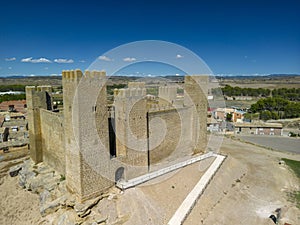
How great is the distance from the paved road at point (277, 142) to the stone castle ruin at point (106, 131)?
37.9 feet

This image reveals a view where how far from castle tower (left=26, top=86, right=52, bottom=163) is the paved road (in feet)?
72.4

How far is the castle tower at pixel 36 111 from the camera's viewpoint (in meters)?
15.6

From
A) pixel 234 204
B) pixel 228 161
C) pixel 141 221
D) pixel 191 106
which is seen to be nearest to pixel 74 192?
pixel 141 221

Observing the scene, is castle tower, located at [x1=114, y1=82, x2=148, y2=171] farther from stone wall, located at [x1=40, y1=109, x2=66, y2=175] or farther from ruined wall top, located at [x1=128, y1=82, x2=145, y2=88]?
stone wall, located at [x1=40, y1=109, x2=66, y2=175]

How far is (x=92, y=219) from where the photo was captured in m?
10.2

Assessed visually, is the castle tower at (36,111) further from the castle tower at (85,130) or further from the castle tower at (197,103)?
the castle tower at (197,103)

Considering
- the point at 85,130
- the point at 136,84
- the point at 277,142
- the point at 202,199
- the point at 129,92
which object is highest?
the point at 136,84

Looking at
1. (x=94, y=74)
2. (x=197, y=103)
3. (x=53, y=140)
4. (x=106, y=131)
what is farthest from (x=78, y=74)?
(x=197, y=103)

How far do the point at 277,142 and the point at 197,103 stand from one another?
15.4 m

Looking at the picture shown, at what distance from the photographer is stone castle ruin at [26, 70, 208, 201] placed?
1054 centimetres

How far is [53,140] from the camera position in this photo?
14.3 m

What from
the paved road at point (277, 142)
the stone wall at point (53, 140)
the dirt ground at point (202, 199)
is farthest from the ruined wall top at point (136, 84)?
the paved road at point (277, 142)

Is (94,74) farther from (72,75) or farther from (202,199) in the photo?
(202,199)

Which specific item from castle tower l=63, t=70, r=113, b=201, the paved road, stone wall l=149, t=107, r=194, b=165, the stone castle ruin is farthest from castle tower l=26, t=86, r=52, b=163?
the paved road
